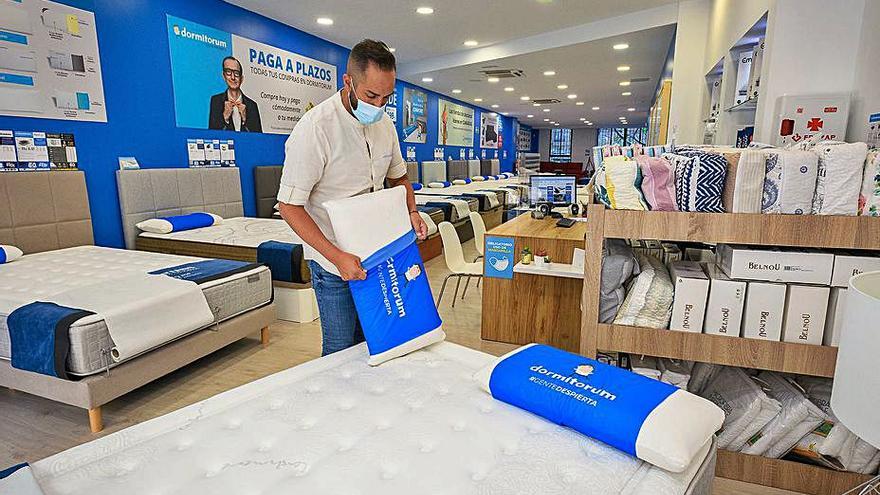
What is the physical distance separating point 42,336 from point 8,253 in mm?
1523

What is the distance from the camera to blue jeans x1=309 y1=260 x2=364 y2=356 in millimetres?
1832

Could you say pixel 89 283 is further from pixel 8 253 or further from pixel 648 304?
pixel 648 304

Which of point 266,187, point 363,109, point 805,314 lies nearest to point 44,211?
point 266,187

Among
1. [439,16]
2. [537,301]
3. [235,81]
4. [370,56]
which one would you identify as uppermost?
[439,16]

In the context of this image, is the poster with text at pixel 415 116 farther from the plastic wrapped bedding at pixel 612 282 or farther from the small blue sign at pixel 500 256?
the plastic wrapped bedding at pixel 612 282

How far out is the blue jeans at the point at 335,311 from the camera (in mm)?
1832

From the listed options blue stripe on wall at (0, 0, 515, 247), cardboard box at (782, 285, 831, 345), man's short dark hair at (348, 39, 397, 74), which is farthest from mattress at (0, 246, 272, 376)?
cardboard box at (782, 285, 831, 345)

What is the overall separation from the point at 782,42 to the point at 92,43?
4.70 m

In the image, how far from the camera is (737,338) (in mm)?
1758

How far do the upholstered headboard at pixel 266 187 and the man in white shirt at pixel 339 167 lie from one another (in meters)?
3.96

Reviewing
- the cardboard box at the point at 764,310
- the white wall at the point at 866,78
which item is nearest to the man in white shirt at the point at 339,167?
the cardboard box at the point at 764,310

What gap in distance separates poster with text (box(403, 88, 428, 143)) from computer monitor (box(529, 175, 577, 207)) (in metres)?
4.69

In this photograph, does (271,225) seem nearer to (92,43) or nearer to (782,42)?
(92,43)

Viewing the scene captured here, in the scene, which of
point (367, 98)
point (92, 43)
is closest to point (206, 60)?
point (92, 43)
